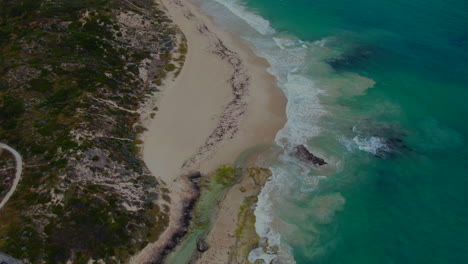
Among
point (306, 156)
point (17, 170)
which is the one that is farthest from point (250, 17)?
point (17, 170)

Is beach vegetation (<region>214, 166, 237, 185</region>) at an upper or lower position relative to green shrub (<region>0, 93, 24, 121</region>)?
lower

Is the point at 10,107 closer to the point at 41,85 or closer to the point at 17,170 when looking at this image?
the point at 41,85

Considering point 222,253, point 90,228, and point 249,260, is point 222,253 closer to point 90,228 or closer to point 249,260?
point 249,260

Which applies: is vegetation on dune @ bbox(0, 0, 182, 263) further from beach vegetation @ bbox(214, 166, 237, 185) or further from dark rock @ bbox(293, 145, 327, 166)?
dark rock @ bbox(293, 145, 327, 166)

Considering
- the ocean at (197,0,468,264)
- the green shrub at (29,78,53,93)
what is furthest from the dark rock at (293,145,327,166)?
the green shrub at (29,78,53,93)

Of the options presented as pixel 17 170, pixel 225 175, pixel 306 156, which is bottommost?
pixel 225 175
